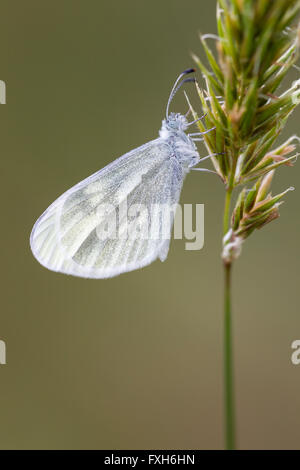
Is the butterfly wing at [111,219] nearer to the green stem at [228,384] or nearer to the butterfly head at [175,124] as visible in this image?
the butterfly head at [175,124]

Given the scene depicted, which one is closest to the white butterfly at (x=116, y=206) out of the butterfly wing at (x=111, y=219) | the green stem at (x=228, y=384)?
the butterfly wing at (x=111, y=219)

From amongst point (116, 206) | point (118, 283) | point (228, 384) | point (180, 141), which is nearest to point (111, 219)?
point (116, 206)

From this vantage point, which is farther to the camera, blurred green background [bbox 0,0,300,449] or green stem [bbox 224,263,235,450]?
blurred green background [bbox 0,0,300,449]

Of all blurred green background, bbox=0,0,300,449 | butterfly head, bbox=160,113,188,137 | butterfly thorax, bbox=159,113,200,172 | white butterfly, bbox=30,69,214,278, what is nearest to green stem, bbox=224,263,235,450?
white butterfly, bbox=30,69,214,278

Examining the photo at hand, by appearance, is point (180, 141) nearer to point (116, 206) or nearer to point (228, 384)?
point (116, 206)

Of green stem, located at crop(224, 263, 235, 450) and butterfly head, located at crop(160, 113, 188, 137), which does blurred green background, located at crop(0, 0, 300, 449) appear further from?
green stem, located at crop(224, 263, 235, 450)

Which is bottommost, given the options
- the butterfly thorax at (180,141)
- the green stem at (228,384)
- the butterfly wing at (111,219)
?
the green stem at (228,384)

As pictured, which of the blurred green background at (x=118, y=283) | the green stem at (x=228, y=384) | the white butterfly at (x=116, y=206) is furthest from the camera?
the blurred green background at (x=118, y=283)
